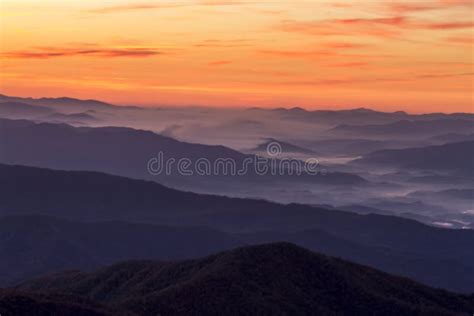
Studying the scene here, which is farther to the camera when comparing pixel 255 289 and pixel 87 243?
pixel 87 243

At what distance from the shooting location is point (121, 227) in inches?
5202

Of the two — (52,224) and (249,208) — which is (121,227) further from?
(249,208)

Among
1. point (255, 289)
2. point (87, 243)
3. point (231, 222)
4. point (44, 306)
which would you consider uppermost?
point (44, 306)

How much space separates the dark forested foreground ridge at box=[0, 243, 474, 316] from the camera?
53781 mm

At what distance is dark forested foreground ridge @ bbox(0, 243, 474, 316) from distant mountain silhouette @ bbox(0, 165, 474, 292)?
179 feet

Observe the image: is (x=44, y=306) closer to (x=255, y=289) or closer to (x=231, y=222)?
(x=255, y=289)

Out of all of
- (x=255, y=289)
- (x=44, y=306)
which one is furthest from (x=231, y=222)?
(x=44, y=306)

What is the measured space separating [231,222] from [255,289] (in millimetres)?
→ 90319

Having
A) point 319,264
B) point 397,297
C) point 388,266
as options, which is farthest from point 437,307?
point 388,266

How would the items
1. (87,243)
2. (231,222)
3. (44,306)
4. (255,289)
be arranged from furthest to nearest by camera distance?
(231,222) → (87,243) → (255,289) → (44,306)

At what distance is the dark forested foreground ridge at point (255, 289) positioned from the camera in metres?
53.8

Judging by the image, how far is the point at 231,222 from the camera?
147 m

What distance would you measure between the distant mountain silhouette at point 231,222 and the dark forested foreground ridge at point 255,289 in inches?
2145

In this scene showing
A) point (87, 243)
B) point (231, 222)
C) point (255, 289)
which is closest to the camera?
point (255, 289)
